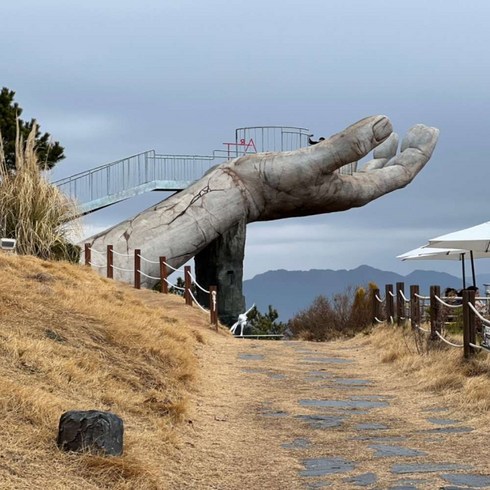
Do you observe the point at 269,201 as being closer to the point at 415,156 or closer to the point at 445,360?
the point at 415,156

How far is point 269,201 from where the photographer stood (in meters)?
27.1

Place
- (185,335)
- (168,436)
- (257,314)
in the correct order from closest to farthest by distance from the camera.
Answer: (168,436) → (185,335) → (257,314)

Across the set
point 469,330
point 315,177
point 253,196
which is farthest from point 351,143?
point 469,330

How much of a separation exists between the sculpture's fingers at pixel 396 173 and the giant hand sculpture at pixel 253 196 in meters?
0.05

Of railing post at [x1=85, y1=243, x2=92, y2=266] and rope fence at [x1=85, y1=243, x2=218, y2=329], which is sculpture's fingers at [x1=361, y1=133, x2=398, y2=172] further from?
railing post at [x1=85, y1=243, x2=92, y2=266]

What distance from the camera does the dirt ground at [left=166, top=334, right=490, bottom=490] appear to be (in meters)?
6.72

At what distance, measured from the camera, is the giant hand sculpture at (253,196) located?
24984 millimetres

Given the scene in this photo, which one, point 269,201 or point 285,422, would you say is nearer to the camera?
point 285,422

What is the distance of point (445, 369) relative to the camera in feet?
37.7

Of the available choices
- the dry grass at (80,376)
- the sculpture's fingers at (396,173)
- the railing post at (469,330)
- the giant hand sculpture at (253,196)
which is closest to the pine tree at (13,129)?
the giant hand sculpture at (253,196)

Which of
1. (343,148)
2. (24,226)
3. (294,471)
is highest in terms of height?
(343,148)

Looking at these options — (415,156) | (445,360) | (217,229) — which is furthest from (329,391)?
(415,156)

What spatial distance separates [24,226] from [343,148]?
11.4 m

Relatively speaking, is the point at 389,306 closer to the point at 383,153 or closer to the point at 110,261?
the point at 110,261
